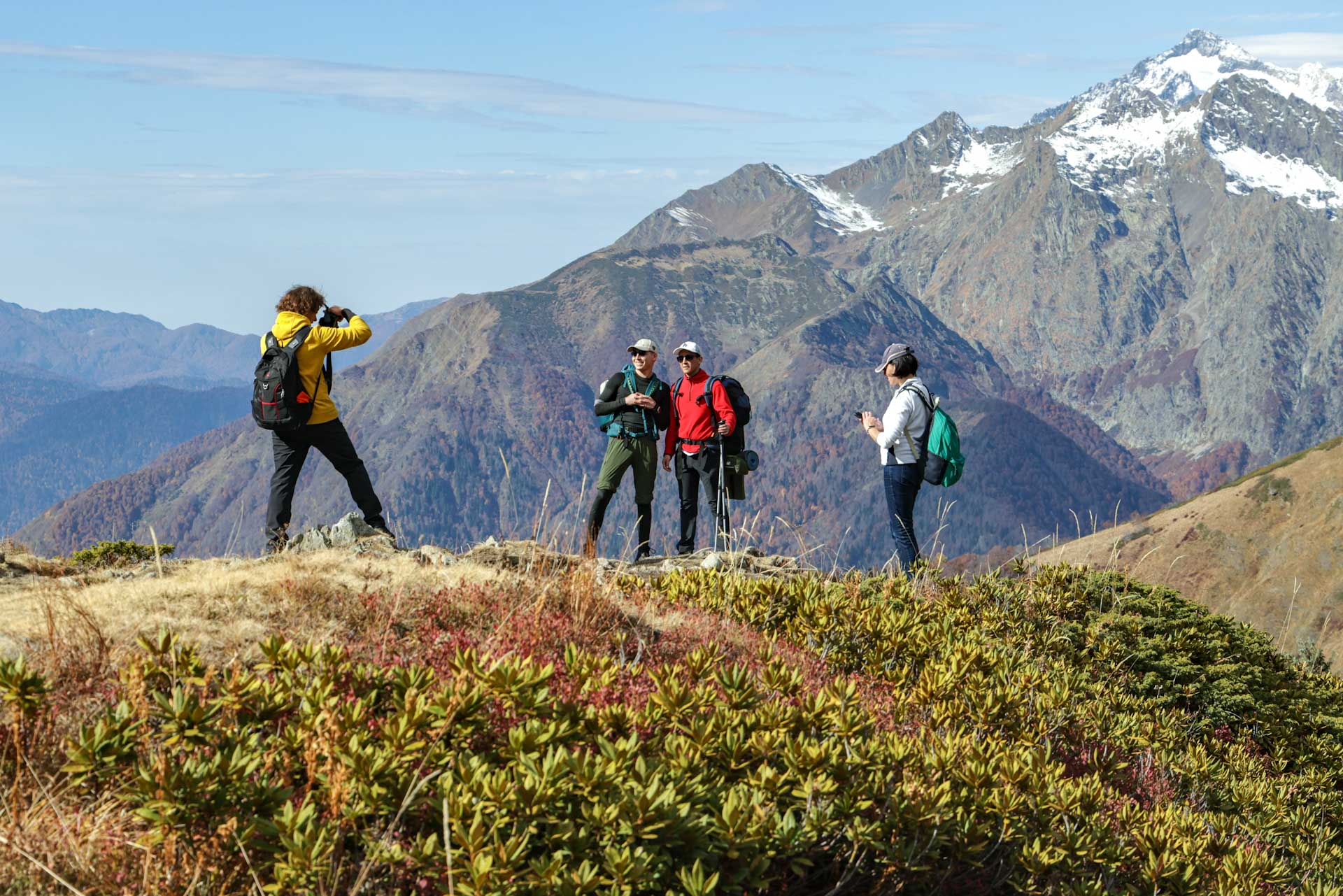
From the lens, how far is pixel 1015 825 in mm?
3715

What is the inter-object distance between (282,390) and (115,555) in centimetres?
299

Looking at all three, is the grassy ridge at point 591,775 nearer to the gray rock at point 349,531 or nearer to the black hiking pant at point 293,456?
the gray rock at point 349,531

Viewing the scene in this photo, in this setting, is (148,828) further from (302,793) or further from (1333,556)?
(1333,556)

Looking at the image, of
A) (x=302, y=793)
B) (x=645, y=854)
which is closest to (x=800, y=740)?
(x=645, y=854)

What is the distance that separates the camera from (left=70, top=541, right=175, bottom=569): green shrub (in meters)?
9.30

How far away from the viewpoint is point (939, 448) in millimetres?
9516

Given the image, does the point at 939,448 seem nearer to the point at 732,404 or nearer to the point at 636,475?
the point at 732,404

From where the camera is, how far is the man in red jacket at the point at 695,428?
11.1 metres

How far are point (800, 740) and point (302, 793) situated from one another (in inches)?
61.2

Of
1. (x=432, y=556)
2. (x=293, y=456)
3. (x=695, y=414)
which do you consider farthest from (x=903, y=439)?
(x=293, y=456)

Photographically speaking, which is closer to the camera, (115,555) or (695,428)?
(115,555)

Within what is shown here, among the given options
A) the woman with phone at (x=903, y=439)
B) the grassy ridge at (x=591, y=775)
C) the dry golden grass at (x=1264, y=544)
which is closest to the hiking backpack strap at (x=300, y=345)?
the grassy ridge at (x=591, y=775)

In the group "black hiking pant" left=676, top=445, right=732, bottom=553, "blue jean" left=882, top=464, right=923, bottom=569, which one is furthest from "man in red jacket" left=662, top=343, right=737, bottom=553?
"blue jean" left=882, top=464, right=923, bottom=569

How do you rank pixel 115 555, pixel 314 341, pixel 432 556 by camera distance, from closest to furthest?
pixel 432 556, pixel 314 341, pixel 115 555
